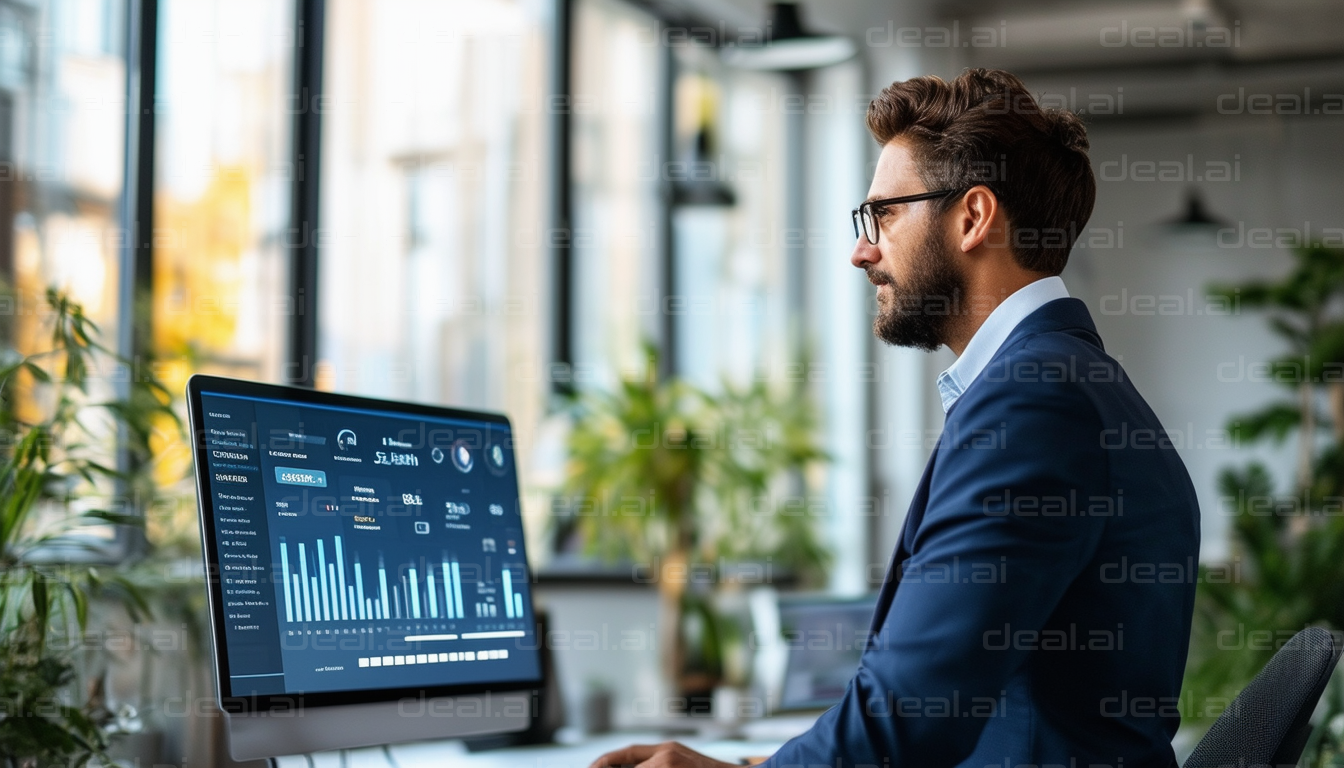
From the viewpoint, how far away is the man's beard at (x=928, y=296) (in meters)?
1.62

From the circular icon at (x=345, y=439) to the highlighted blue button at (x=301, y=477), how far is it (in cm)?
5

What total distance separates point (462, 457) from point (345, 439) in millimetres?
206

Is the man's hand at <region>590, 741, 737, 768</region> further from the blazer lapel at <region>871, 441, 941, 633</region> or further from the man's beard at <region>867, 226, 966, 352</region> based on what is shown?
the man's beard at <region>867, 226, 966, 352</region>

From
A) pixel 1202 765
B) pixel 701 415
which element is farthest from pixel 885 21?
pixel 1202 765

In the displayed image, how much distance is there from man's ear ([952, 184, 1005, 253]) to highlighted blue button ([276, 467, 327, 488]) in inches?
34.4

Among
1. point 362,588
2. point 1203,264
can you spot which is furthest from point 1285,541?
point 362,588

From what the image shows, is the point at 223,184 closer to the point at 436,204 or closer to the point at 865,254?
the point at 436,204

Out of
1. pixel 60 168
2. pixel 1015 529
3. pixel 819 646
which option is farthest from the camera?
pixel 60 168

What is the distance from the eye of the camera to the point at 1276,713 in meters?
1.46

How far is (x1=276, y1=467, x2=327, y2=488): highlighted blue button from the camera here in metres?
1.55

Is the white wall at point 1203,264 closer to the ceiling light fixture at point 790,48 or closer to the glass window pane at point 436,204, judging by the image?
the ceiling light fixture at point 790,48

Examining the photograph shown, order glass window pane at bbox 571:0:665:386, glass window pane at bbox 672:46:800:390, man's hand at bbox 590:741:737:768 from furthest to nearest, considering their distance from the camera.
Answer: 1. glass window pane at bbox 672:46:800:390
2. glass window pane at bbox 571:0:665:386
3. man's hand at bbox 590:741:737:768

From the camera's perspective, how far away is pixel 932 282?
1.62 metres

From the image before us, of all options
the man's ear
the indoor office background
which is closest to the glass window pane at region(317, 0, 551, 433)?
the indoor office background
